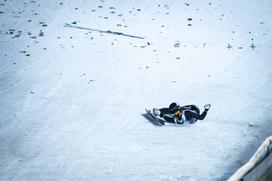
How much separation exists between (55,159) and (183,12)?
6360mm

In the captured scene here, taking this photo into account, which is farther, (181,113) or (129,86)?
(129,86)

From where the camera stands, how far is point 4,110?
5.32 metres

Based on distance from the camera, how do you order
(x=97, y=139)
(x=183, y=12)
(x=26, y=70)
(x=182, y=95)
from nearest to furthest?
(x=97, y=139) < (x=182, y=95) < (x=26, y=70) < (x=183, y=12)

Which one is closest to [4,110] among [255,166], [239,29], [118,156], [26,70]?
[26,70]

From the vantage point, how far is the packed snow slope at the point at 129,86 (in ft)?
14.2

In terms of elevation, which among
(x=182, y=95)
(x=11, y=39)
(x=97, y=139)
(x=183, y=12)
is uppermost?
(x=183, y=12)

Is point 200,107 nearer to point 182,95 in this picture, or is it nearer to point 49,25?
point 182,95

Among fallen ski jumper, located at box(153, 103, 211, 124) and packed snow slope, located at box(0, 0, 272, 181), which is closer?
packed snow slope, located at box(0, 0, 272, 181)

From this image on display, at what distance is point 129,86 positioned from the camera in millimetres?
6234

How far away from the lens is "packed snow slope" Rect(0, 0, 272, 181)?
432 centimetres

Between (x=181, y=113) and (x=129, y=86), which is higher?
(x=181, y=113)

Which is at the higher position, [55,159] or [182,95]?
[182,95]

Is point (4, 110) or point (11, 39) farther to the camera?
point (11, 39)

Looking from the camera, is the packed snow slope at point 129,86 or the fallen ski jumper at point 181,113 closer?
the packed snow slope at point 129,86
